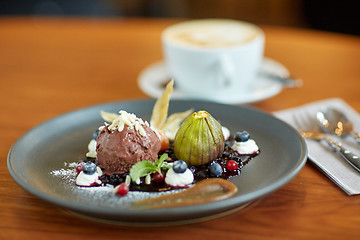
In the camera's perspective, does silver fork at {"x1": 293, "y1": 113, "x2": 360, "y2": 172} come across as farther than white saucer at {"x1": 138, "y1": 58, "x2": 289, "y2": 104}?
No

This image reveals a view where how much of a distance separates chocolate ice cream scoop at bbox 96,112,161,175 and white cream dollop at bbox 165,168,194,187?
0.30ft

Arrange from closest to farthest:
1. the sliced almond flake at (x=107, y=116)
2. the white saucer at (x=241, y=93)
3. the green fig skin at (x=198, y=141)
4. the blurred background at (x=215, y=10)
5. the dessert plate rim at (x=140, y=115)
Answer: the dessert plate rim at (x=140, y=115), the green fig skin at (x=198, y=141), the sliced almond flake at (x=107, y=116), the white saucer at (x=241, y=93), the blurred background at (x=215, y=10)

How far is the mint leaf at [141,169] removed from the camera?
0.91 meters

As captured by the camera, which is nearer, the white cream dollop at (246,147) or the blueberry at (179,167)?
the blueberry at (179,167)

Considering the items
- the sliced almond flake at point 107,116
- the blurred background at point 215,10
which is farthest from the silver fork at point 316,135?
the blurred background at point 215,10

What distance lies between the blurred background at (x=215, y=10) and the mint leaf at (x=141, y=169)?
2.43m

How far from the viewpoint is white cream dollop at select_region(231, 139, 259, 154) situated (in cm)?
105

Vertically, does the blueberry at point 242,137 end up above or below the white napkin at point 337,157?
above

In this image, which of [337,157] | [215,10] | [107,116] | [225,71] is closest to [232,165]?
[337,157]

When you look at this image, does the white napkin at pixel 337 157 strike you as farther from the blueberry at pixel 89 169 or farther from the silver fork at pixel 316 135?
the blueberry at pixel 89 169

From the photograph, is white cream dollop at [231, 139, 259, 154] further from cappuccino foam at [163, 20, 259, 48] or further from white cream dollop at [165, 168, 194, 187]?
cappuccino foam at [163, 20, 259, 48]

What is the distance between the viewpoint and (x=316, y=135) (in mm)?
1184

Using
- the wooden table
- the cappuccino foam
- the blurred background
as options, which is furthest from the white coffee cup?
the blurred background

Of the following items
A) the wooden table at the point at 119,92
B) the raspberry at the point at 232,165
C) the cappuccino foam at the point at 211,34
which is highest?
the cappuccino foam at the point at 211,34
